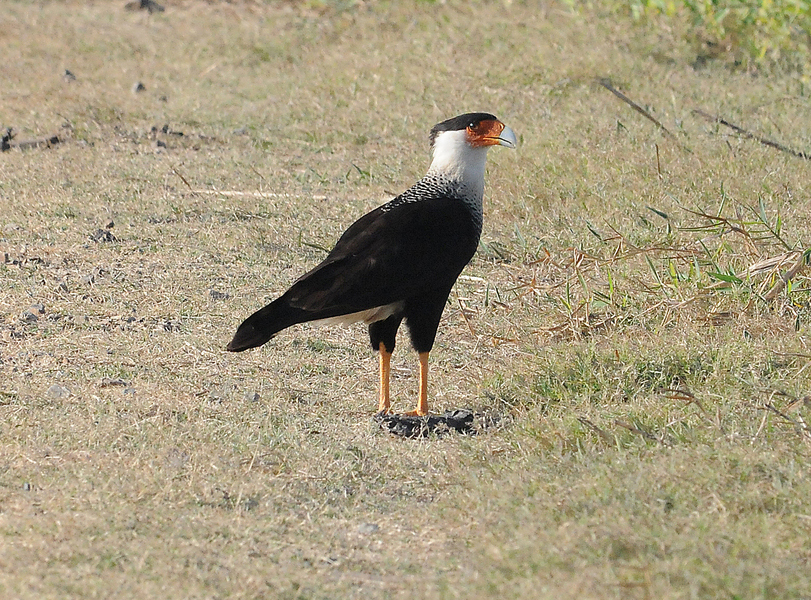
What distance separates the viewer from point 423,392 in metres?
4.09

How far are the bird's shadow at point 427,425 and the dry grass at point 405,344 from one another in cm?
8

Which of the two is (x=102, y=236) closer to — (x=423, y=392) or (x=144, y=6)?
(x=423, y=392)

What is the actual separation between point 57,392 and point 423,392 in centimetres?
129

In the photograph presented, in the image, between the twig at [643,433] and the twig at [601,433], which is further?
the twig at [601,433]

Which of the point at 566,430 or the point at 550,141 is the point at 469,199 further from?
the point at 550,141

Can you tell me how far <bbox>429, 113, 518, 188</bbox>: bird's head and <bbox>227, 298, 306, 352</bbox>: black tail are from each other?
0.92m

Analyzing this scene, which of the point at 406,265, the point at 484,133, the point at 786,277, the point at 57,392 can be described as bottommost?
the point at 57,392

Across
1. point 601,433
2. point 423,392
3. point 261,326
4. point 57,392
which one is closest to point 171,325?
point 57,392

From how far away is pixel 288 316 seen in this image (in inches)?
150

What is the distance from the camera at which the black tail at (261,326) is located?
3789 millimetres

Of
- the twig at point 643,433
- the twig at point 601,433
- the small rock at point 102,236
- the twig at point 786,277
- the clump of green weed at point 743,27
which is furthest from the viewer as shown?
the clump of green weed at point 743,27

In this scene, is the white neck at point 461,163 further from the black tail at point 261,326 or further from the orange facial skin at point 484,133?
the black tail at point 261,326

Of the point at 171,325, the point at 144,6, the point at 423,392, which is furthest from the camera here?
the point at 144,6

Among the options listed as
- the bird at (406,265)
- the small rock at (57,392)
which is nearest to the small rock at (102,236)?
the small rock at (57,392)
